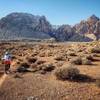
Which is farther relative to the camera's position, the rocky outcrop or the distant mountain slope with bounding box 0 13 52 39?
the rocky outcrop

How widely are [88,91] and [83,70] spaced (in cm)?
531

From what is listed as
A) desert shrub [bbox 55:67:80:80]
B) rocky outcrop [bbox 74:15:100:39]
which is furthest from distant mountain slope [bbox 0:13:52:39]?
desert shrub [bbox 55:67:80:80]

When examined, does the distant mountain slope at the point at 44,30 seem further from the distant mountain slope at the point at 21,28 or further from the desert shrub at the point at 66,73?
the desert shrub at the point at 66,73

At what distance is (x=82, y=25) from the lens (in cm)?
18725

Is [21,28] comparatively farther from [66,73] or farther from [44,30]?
[66,73]

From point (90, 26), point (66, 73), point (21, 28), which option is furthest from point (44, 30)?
point (66, 73)

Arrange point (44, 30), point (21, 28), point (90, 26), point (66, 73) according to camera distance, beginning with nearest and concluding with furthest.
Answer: point (66, 73) → point (21, 28) → point (44, 30) → point (90, 26)

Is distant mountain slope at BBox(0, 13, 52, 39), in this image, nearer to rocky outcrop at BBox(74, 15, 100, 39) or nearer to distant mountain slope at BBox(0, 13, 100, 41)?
distant mountain slope at BBox(0, 13, 100, 41)

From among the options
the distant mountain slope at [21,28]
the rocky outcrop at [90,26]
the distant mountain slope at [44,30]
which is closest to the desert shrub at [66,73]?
the distant mountain slope at [21,28]

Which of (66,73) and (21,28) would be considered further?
(21,28)

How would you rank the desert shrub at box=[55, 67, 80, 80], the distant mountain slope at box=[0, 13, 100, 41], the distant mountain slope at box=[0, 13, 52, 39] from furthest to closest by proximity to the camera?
the distant mountain slope at box=[0, 13, 100, 41], the distant mountain slope at box=[0, 13, 52, 39], the desert shrub at box=[55, 67, 80, 80]

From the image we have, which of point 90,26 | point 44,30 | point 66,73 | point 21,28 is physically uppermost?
point 90,26

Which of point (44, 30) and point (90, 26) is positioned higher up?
point (90, 26)

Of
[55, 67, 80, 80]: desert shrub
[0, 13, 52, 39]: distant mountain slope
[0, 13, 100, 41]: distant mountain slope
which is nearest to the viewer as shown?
[55, 67, 80, 80]: desert shrub
